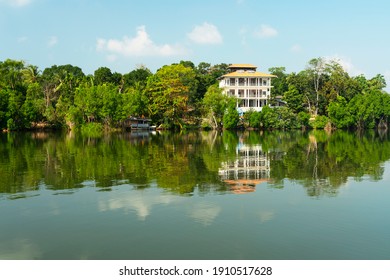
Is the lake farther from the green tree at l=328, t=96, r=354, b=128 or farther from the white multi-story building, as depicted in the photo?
the white multi-story building

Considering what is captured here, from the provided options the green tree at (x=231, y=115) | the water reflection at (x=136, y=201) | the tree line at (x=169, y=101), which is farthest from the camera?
the green tree at (x=231, y=115)

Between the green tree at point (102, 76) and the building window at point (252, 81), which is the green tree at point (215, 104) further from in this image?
the green tree at point (102, 76)

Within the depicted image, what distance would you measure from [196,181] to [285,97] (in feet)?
179

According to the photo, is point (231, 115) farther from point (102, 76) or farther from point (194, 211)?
point (194, 211)


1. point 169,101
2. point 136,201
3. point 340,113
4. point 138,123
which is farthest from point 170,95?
point 136,201

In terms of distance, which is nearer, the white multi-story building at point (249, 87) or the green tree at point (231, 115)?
the green tree at point (231, 115)

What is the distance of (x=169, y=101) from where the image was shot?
6412 centimetres

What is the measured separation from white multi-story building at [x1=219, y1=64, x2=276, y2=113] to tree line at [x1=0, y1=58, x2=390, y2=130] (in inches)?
98.5

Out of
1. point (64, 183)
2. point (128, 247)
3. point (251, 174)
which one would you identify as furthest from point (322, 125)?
point (128, 247)

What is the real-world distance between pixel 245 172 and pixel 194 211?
804 centimetres

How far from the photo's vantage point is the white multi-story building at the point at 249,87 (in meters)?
69.6

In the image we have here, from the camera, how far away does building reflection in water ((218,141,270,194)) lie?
16609mm

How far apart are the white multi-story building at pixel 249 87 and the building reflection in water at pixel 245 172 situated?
43.5 meters

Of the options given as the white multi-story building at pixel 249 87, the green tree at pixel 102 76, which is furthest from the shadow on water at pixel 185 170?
the green tree at pixel 102 76
